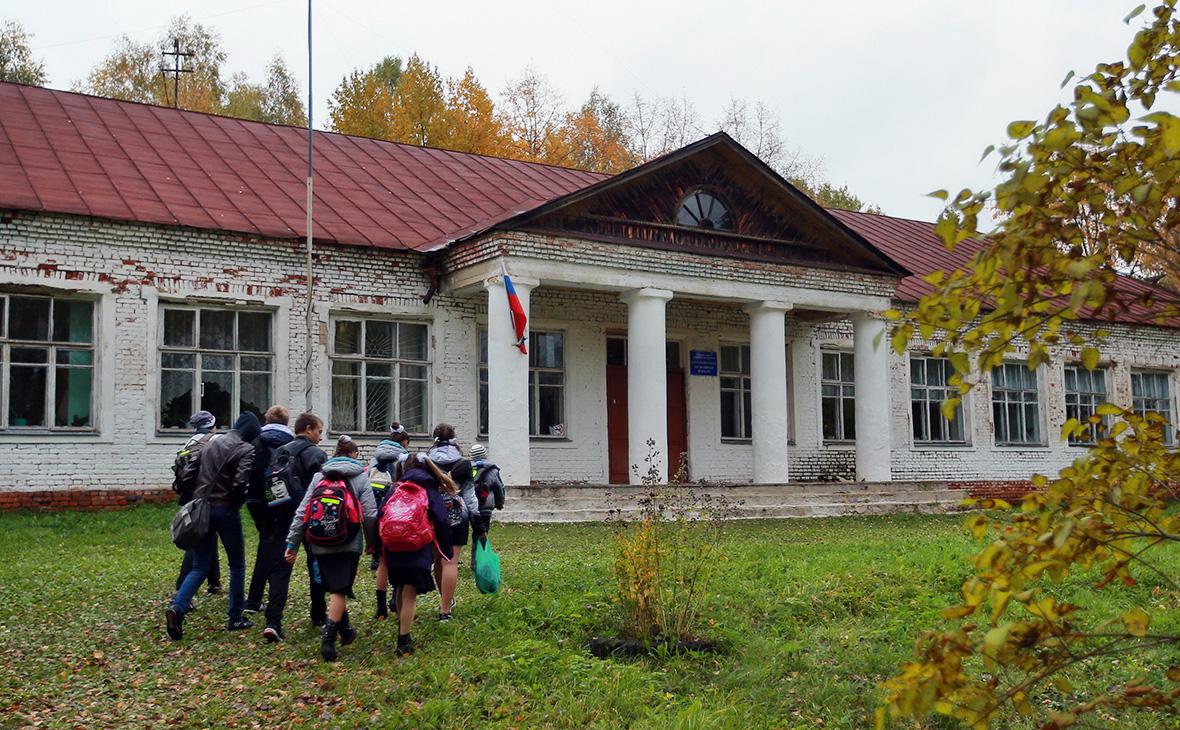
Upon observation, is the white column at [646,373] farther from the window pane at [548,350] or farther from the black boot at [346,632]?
the black boot at [346,632]

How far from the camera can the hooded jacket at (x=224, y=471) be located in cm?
786

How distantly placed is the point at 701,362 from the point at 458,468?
11.6 m

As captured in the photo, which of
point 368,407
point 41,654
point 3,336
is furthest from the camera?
point 368,407

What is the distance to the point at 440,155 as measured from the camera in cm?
2189

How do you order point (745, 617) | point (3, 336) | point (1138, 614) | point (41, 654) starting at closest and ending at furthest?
point (1138, 614), point (41, 654), point (745, 617), point (3, 336)

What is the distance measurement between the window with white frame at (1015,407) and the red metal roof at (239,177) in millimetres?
2931

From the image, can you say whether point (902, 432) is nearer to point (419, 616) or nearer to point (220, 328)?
point (220, 328)

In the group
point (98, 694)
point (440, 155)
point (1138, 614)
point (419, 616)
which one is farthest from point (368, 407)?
point (1138, 614)

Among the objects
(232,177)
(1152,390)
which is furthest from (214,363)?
(1152,390)

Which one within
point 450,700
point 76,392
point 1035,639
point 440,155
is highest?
point 440,155

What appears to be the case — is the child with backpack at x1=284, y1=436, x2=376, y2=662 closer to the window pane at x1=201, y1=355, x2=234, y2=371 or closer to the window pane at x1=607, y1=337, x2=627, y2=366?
the window pane at x1=201, y1=355, x2=234, y2=371

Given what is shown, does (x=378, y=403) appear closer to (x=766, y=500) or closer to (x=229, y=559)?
(x=766, y=500)

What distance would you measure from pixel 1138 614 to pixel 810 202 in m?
15.3

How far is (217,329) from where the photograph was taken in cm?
1570
